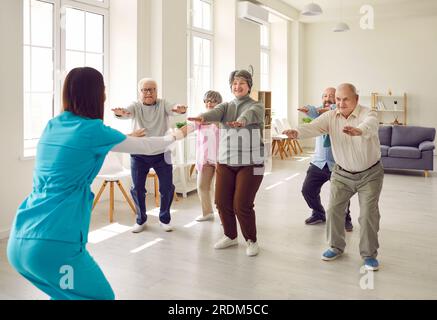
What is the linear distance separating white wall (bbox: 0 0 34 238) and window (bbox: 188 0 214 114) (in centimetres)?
371

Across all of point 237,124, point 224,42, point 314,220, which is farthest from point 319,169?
point 224,42

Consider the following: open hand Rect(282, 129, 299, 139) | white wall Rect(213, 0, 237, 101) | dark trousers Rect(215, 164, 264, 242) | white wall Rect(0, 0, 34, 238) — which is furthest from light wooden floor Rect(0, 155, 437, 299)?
white wall Rect(213, 0, 237, 101)

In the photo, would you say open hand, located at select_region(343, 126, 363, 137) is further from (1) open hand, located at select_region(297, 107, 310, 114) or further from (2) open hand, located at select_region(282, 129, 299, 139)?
(1) open hand, located at select_region(297, 107, 310, 114)

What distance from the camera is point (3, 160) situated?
15.1ft

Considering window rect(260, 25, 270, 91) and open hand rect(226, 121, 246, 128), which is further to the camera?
window rect(260, 25, 270, 91)

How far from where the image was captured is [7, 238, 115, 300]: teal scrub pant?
1.78 m

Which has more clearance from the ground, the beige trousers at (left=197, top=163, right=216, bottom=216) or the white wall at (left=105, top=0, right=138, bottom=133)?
the white wall at (left=105, top=0, right=138, bottom=133)

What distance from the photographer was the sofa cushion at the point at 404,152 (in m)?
8.48

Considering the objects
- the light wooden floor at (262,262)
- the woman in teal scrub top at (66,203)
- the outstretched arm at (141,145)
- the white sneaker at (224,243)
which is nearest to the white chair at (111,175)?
the light wooden floor at (262,262)

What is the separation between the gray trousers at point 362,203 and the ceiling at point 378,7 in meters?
7.81

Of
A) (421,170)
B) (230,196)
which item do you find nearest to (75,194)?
(230,196)

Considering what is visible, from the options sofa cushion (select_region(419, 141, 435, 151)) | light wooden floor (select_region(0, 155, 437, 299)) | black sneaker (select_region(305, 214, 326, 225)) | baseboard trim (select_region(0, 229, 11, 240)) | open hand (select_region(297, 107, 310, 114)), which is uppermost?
open hand (select_region(297, 107, 310, 114))

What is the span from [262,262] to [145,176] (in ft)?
5.12

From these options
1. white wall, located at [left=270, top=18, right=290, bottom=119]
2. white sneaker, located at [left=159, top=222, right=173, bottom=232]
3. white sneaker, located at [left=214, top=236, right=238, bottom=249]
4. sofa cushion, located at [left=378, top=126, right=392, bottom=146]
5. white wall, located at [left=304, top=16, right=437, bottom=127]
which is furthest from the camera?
white wall, located at [left=270, top=18, right=290, bottom=119]
